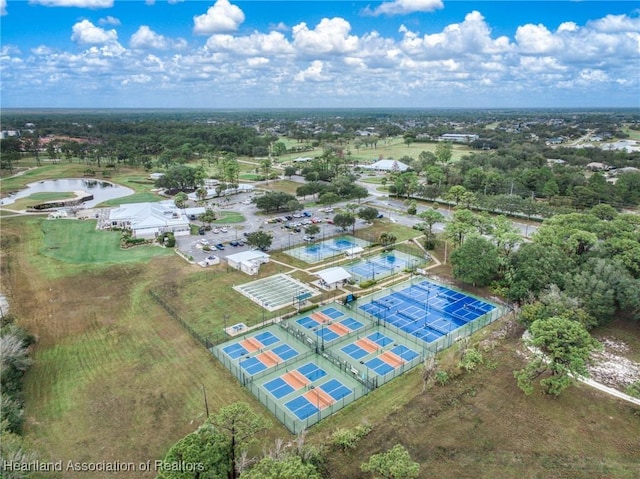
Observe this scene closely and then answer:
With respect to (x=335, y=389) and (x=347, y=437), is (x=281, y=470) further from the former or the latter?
(x=335, y=389)

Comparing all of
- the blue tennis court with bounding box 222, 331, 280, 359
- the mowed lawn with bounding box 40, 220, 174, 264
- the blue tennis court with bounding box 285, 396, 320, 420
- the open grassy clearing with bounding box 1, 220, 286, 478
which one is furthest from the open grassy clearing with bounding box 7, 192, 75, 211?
the blue tennis court with bounding box 285, 396, 320, 420

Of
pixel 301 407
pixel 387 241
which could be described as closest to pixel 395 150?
pixel 387 241

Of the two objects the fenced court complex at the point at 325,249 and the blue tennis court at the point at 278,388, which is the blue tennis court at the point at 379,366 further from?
the fenced court complex at the point at 325,249

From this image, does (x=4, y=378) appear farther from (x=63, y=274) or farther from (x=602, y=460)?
(x=602, y=460)

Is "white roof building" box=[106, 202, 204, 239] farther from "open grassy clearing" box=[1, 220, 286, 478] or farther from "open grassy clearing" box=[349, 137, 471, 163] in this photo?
"open grassy clearing" box=[349, 137, 471, 163]

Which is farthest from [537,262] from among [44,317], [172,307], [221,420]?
[44,317]

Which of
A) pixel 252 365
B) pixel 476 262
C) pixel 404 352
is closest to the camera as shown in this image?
pixel 252 365

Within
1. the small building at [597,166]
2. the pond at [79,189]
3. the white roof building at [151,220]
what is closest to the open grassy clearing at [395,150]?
the small building at [597,166]
